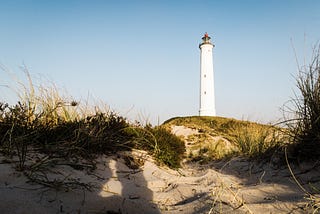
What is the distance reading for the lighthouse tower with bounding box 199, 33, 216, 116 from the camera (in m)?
24.1

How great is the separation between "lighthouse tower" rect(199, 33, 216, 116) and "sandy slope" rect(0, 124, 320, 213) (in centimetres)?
2122

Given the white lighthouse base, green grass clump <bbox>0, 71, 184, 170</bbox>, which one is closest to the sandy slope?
green grass clump <bbox>0, 71, 184, 170</bbox>

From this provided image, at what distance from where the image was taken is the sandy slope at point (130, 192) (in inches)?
68.7

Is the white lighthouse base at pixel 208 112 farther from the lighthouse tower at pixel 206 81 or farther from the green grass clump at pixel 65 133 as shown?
the green grass clump at pixel 65 133

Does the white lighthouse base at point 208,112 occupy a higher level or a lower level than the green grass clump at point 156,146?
higher

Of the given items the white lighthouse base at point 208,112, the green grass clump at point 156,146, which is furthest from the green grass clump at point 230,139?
the white lighthouse base at point 208,112

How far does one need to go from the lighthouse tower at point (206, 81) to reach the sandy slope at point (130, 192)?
21.2m

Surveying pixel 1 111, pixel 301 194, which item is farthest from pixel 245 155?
pixel 1 111

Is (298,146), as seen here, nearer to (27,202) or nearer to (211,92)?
(27,202)

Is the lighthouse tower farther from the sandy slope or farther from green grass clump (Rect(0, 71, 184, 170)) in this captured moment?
the sandy slope

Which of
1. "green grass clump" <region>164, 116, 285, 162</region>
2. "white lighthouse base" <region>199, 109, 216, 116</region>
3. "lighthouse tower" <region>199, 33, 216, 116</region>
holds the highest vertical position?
"lighthouse tower" <region>199, 33, 216, 116</region>

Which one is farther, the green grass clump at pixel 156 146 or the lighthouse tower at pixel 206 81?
the lighthouse tower at pixel 206 81

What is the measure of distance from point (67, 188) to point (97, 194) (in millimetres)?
279

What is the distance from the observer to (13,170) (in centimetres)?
214
